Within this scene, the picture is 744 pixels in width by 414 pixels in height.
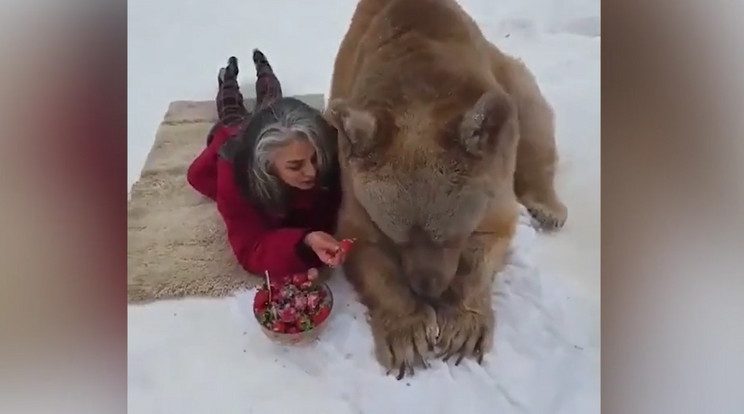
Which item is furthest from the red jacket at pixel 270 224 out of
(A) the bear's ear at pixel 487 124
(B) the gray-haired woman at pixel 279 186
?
(A) the bear's ear at pixel 487 124

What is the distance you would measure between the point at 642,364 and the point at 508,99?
11.7 inches

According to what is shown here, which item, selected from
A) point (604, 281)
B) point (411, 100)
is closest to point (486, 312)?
point (604, 281)

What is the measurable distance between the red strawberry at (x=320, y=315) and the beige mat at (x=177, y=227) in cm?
7

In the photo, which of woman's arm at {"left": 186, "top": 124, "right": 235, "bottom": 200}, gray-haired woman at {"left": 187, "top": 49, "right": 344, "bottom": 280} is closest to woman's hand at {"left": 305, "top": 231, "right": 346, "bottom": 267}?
gray-haired woman at {"left": 187, "top": 49, "right": 344, "bottom": 280}

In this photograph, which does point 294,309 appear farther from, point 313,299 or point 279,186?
point 279,186

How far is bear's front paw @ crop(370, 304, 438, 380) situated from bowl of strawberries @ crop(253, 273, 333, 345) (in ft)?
0.22

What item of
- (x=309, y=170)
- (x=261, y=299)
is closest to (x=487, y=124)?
(x=309, y=170)

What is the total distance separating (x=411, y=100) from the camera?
74 centimetres

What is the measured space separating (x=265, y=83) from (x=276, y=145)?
0.07 meters

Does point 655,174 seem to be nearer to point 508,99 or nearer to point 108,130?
point 508,99

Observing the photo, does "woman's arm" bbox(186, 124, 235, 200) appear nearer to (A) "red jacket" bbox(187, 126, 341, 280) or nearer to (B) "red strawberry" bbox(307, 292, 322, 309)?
(A) "red jacket" bbox(187, 126, 341, 280)

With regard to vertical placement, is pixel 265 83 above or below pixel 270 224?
above

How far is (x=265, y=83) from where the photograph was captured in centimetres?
76

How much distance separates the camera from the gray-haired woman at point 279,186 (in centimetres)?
75
